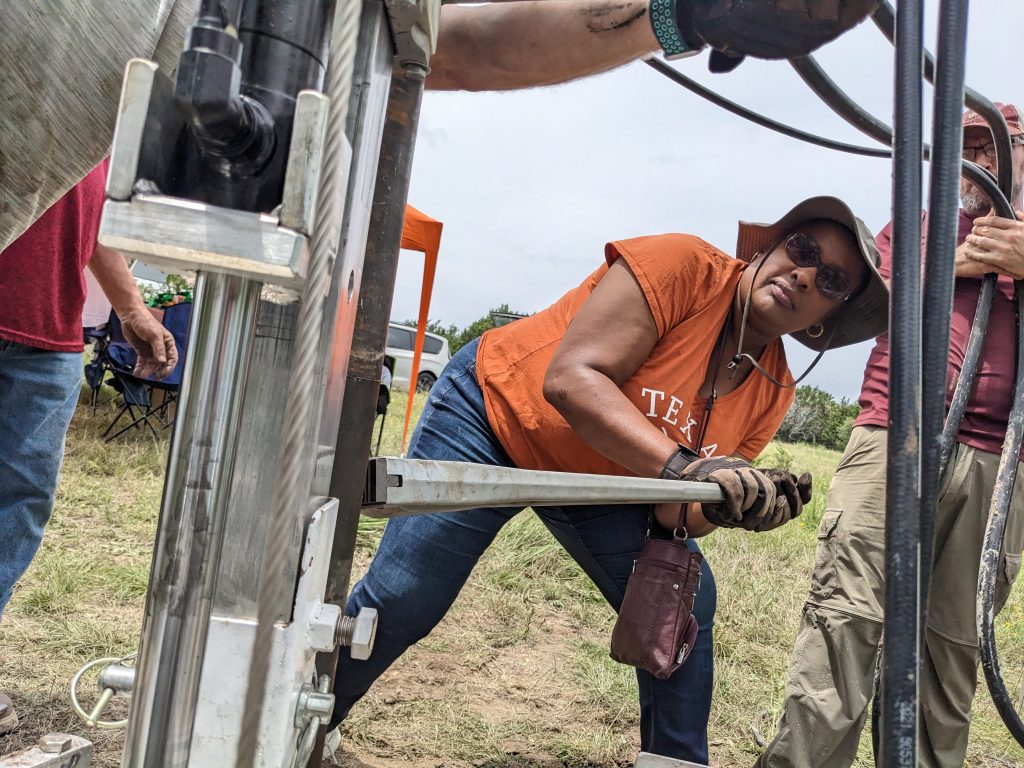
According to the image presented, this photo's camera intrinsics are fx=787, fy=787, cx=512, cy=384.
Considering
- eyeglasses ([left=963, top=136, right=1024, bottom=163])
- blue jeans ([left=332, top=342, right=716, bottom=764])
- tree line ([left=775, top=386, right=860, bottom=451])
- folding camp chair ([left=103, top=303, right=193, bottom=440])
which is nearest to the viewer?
blue jeans ([left=332, top=342, right=716, bottom=764])

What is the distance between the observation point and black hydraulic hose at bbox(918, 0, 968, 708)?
29.6 inches

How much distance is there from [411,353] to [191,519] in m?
17.1

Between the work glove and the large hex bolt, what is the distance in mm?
821

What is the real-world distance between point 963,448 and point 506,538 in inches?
103

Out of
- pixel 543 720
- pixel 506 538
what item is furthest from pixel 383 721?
pixel 506 538

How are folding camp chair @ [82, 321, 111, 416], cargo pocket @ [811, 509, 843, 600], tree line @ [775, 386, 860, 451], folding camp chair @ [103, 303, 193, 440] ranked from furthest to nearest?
1. tree line @ [775, 386, 860, 451]
2. folding camp chair @ [82, 321, 111, 416]
3. folding camp chair @ [103, 303, 193, 440]
4. cargo pocket @ [811, 509, 843, 600]

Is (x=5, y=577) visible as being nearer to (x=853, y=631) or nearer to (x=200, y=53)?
(x=200, y=53)

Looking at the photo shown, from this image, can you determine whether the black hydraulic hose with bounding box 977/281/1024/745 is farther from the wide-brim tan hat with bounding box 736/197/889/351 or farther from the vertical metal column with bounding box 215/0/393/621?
the vertical metal column with bounding box 215/0/393/621

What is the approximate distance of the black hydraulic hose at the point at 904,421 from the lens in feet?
2.31

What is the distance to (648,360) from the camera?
201 centimetres

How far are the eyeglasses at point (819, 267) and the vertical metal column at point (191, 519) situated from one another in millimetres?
1808

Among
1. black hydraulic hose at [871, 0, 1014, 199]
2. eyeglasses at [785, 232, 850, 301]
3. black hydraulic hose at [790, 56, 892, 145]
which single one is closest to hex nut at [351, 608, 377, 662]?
black hydraulic hose at [871, 0, 1014, 199]

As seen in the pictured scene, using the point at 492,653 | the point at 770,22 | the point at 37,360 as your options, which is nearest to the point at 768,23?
the point at 770,22

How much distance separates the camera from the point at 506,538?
4.56 metres
